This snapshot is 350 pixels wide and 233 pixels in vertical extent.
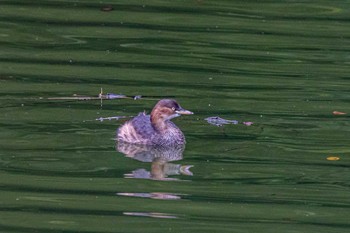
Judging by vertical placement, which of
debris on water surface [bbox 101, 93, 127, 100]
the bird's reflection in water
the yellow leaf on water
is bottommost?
the bird's reflection in water

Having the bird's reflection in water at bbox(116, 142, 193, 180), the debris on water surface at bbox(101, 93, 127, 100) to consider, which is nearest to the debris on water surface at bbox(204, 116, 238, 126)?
the bird's reflection in water at bbox(116, 142, 193, 180)

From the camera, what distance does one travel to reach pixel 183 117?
41.1ft

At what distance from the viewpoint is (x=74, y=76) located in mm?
13336

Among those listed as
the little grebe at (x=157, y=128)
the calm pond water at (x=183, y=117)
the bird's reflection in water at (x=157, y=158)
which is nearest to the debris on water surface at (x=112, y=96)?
the calm pond water at (x=183, y=117)

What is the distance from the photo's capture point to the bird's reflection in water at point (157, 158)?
1034cm

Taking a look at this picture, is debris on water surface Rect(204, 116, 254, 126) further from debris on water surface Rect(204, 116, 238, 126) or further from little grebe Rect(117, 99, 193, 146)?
little grebe Rect(117, 99, 193, 146)

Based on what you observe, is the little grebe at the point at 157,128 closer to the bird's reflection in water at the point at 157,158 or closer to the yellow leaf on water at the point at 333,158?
the bird's reflection in water at the point at 157,158

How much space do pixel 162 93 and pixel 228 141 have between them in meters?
1.72

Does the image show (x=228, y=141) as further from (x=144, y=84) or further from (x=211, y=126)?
(x=144, y=84)

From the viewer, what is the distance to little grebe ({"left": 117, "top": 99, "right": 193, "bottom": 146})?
11383 mm

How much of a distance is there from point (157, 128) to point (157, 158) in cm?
70

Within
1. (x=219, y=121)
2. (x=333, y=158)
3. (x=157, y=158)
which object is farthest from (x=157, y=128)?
(x=333, y=158)

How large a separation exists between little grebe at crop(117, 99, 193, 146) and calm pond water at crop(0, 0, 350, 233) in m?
0.12

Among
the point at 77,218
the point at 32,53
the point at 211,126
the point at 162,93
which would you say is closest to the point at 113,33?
the point at 32,53
